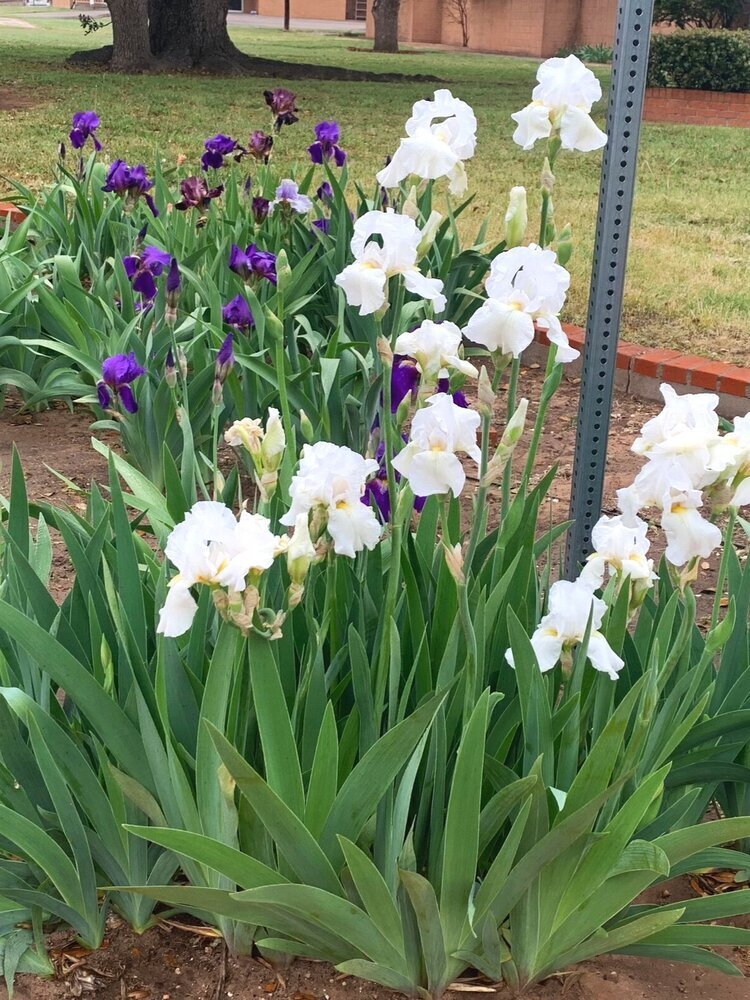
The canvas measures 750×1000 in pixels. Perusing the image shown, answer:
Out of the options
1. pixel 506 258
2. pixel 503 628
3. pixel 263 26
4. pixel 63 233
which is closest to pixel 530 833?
pixel 503 628

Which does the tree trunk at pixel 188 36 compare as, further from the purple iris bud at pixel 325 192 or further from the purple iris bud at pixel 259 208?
the purple iris bud at pixel 259 208

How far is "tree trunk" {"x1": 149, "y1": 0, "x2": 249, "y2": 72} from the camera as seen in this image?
41.8ft

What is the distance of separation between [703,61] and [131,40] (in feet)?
20.7

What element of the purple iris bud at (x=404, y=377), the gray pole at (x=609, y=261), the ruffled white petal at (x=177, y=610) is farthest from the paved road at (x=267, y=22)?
the ruffled white petal at (x=177, y=610)

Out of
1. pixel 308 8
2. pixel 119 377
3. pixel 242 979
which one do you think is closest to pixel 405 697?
pixel 242 979

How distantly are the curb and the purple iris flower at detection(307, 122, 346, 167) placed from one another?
1067 millimetres

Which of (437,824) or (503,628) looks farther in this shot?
(503,628)

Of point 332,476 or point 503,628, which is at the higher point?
point 332,476

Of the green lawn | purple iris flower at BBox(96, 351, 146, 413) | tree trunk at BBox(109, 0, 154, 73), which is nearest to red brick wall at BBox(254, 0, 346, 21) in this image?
the green lawn

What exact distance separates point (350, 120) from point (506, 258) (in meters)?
9.65

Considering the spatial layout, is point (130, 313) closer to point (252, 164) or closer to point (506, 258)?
point (506, 258)

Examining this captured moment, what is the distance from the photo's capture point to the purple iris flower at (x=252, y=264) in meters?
2.49

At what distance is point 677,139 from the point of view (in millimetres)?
9898

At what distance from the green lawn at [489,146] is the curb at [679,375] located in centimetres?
50
